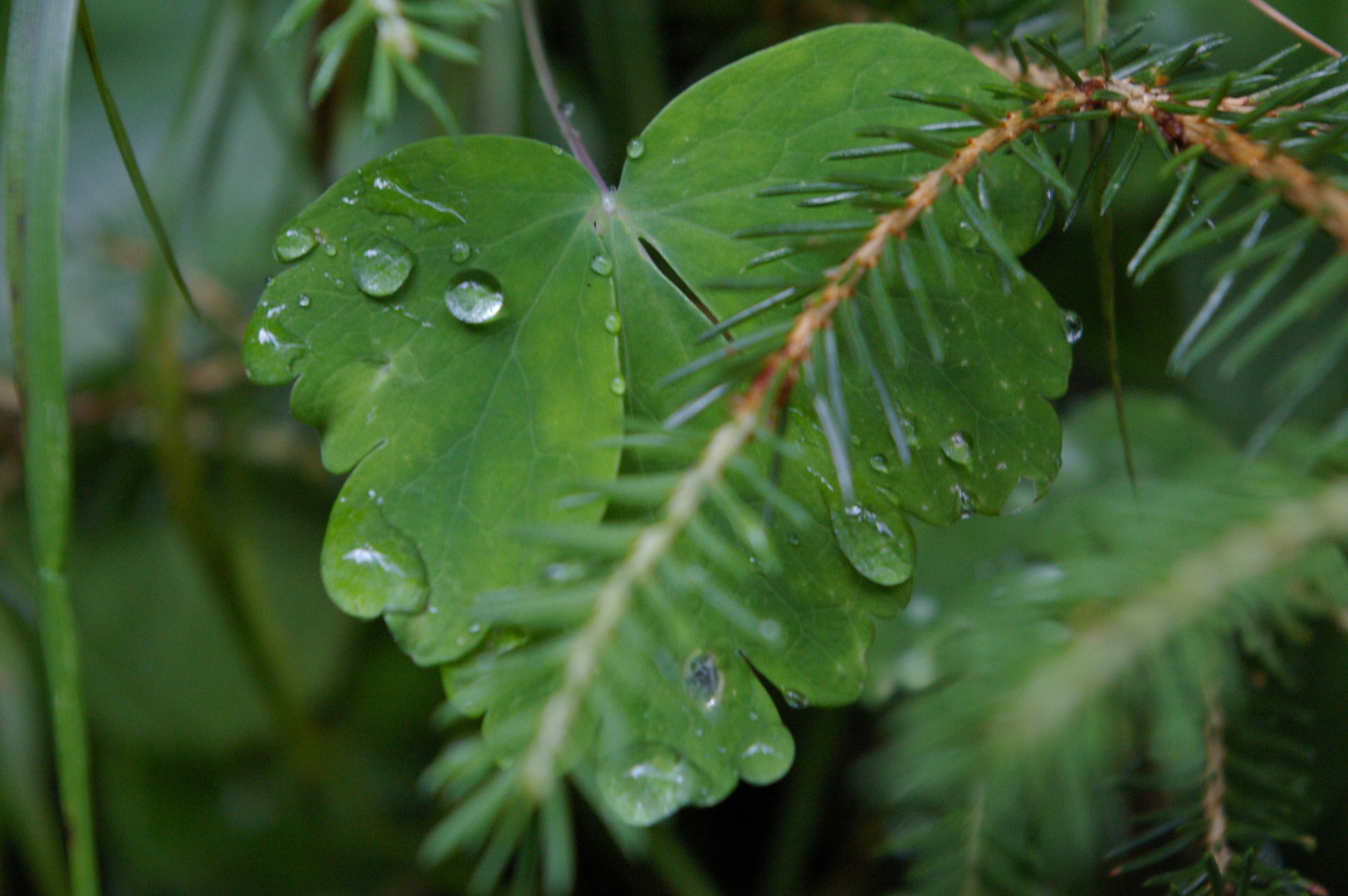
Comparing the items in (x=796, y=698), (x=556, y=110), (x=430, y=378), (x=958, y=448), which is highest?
(x=556, y=110)

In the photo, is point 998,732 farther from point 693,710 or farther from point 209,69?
point 209,69

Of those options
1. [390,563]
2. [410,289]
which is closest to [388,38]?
[410,289]

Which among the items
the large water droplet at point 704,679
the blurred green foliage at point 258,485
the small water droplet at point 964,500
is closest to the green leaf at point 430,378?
the large water droplet at point 704,679

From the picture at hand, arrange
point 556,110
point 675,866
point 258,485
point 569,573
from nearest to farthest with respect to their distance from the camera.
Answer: point 569,573 < point 556,110 < point 675,866 < point 258,485

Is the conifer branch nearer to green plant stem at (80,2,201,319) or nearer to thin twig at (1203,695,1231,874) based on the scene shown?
thin twig at (1203,695,1231,874)

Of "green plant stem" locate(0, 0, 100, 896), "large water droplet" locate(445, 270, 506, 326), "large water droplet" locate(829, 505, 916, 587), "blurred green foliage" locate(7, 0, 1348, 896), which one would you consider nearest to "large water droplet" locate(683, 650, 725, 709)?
"large water droplet" locate(829, 505, 916, 587)

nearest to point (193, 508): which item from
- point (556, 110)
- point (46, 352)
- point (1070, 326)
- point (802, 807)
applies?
point (46, 352)

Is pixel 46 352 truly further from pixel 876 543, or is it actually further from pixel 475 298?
pixel 876 543
